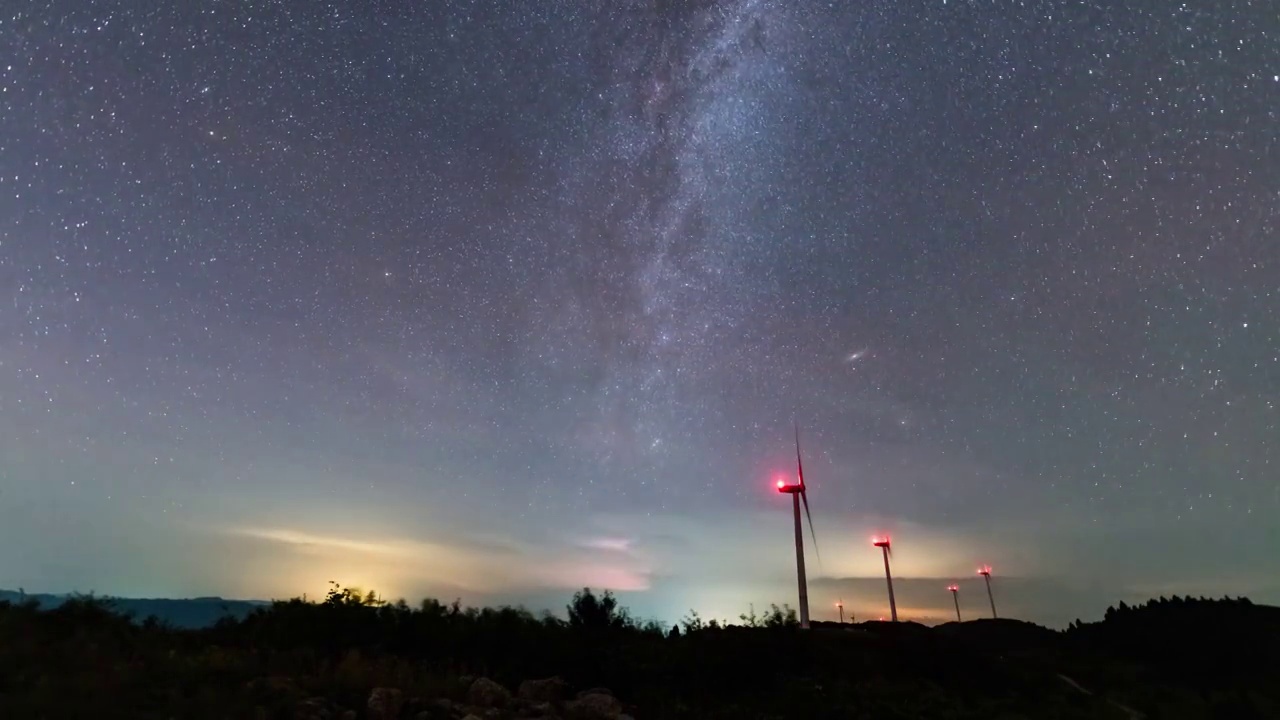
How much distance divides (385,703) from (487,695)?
270cm

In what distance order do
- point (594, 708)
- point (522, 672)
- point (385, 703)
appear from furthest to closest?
1. point (522, 672)
2. point (594, 708)
3. point (385, 703)

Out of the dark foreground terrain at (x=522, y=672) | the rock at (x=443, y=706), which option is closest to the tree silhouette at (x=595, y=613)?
the dark foreground terrain at (x=522, y=672)

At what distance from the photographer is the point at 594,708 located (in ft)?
49.6

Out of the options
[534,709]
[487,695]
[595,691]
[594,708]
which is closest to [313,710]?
[487,695]

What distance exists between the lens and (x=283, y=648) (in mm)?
19859

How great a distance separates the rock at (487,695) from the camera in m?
14.6

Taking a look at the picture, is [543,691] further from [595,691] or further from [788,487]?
[788,487]

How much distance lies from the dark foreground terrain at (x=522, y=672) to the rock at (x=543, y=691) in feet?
0.14

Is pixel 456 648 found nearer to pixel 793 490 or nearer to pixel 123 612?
pixel 123 612

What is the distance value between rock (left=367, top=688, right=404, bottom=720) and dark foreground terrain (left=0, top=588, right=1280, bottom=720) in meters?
0.04

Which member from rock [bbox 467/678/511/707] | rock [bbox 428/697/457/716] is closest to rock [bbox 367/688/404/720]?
rock [bbox 428/697/457/716]

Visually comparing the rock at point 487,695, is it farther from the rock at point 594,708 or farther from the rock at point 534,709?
the rock at point 594,708

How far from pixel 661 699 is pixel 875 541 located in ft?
205

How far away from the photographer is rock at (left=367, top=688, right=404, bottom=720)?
12383 millimetres
